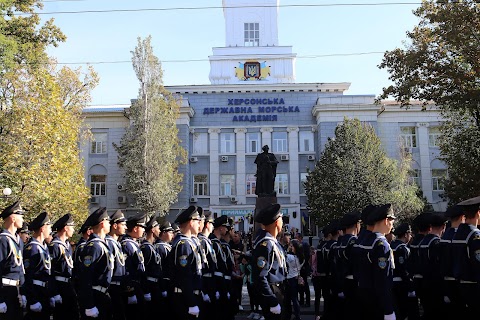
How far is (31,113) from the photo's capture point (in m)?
19.4

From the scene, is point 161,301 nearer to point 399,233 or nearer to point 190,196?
point 399,233

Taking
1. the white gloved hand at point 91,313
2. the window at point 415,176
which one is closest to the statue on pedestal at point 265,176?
the white gloved hand at point 91,313

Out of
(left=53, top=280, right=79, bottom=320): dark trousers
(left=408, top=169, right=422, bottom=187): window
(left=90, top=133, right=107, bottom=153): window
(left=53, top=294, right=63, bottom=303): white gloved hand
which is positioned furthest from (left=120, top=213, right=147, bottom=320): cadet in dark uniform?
(left=90, top=133, right=107, bottom=153): window

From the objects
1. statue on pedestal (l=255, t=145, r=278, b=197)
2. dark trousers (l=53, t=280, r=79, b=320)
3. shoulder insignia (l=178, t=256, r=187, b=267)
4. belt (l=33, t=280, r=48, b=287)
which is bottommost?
dark trousers (l=53, t=280, r=79, b=320)

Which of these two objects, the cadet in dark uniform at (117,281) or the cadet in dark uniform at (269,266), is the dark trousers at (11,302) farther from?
the cadet in dark uniform at (269,266)

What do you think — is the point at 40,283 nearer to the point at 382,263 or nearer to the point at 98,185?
the point at 382,263

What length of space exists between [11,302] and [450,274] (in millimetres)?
5586

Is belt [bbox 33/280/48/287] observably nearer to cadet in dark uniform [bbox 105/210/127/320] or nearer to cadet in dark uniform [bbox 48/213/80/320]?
cadet in dark uniform [bbox 48/213/80/320]

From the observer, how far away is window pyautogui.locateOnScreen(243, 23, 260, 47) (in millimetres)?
49969

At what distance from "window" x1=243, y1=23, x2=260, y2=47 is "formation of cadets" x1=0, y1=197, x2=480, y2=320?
42825mm

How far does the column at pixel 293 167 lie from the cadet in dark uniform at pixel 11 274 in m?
32.3

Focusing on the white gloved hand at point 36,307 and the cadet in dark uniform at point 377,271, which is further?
the white gloved hand at point 36,307

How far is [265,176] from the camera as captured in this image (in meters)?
17.1

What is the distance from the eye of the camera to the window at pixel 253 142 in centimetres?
3900
